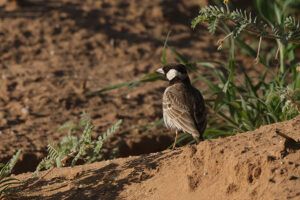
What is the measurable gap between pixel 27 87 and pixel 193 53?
3270mm

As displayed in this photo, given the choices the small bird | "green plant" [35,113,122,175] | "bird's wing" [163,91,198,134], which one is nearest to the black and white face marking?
the small bird

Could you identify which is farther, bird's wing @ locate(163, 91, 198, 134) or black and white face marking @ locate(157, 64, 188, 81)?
black and white face marking @ locate(157, 64, 188, 81)

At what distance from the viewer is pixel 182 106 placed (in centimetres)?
558

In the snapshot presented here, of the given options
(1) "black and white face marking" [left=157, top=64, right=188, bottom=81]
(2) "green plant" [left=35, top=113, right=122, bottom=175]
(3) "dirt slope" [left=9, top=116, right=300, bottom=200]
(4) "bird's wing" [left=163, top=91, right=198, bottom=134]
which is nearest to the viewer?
(3) "dirt slope" [left=9, top=116, right=300, bottom=200]

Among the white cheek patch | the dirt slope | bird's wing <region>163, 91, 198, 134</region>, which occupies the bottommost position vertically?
the dirt slope

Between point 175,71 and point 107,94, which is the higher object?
point 175,71

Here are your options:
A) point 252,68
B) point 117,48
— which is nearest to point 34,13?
point 117,48

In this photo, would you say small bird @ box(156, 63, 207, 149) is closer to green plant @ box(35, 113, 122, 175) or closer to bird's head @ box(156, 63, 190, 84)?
bird's head @ box(156, 63, 190, 84)

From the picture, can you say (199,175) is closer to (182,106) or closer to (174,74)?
(182,106)

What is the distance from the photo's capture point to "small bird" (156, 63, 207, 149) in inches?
211

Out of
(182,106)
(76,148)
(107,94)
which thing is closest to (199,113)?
(182,106)

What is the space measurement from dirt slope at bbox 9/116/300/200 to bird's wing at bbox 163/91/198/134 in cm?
55

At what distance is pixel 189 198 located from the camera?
4023mm

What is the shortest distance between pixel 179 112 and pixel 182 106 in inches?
3.6
